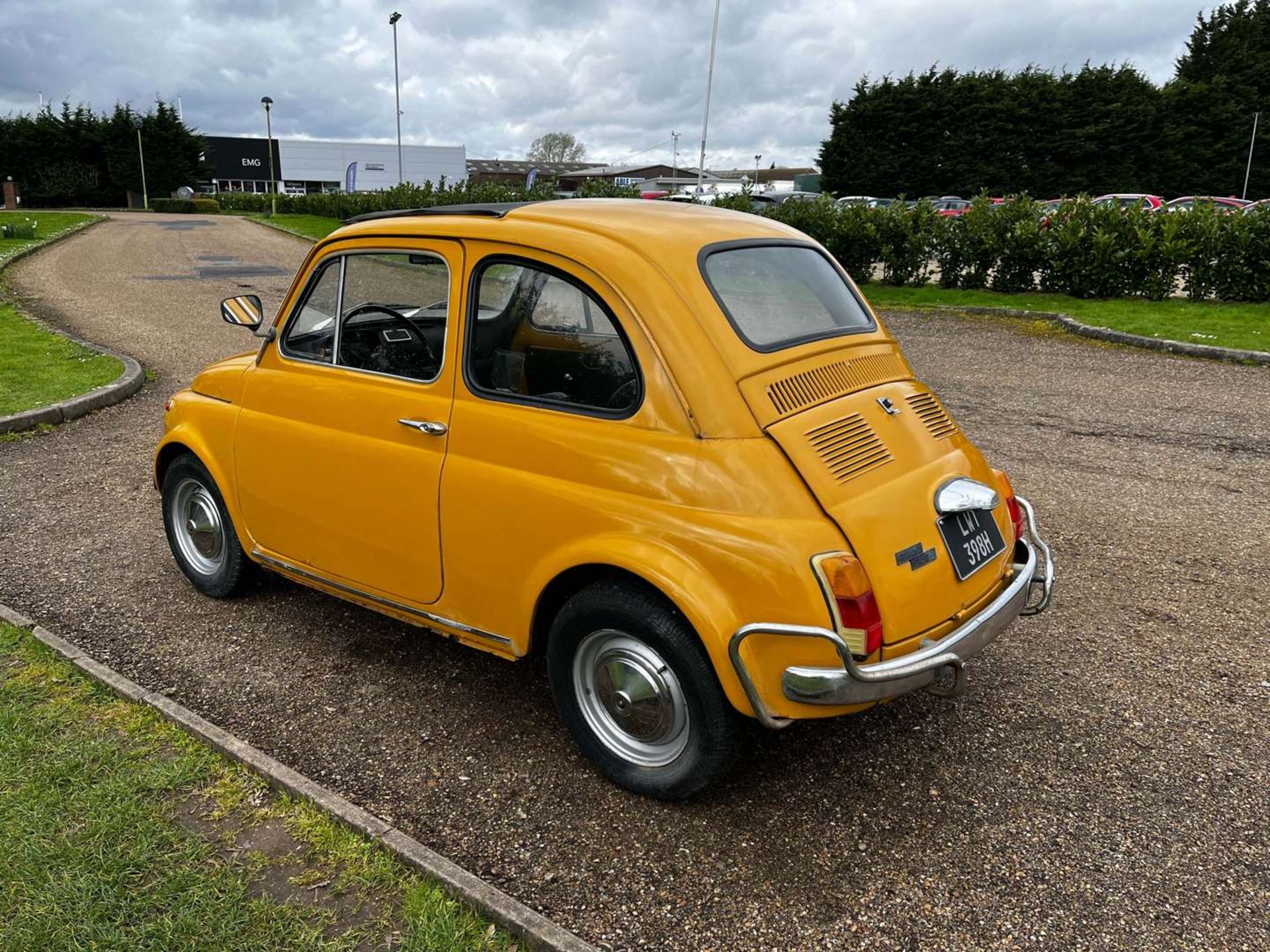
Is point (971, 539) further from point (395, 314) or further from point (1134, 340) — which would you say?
point (1134, 340)

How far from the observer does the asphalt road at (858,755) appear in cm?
253

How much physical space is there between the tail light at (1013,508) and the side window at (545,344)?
1.54 m

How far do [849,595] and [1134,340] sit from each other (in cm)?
1078

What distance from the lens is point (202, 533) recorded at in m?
4.48

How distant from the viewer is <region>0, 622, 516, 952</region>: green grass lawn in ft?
7.70

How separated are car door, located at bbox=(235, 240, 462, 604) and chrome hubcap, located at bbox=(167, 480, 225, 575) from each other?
17.1 inches

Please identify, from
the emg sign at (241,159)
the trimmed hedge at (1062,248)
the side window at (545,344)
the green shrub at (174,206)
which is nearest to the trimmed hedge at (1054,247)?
the trimmed hedge at (1062,248)

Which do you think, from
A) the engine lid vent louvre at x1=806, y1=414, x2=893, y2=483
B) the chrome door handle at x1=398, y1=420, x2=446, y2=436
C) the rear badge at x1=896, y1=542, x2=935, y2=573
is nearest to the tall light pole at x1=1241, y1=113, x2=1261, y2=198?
the engine lid vent louvre at x1=806, y1=414, x2=893, y2=483

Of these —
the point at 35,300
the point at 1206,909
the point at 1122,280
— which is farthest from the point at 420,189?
the point at 1206,909

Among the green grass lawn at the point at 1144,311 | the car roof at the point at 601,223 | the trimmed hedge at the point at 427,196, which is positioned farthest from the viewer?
the trimmed hedge at the point at 427,196

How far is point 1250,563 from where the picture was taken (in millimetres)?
4902

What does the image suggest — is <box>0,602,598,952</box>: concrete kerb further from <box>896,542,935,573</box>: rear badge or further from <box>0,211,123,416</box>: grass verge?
<box>0,211,123,416</box>: grass verge

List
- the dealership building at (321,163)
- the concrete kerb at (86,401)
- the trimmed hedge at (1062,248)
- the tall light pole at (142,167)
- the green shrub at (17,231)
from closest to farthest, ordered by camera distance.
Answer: the concrete kerb at (86,401), the trimmed hedge at (1062,248), the green shrub at (17,231), the tall light pole at (142,167), the dealership building at (321,163)

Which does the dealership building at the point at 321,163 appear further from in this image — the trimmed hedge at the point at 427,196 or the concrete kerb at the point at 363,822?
the concrete kerb at the point at 363,822
